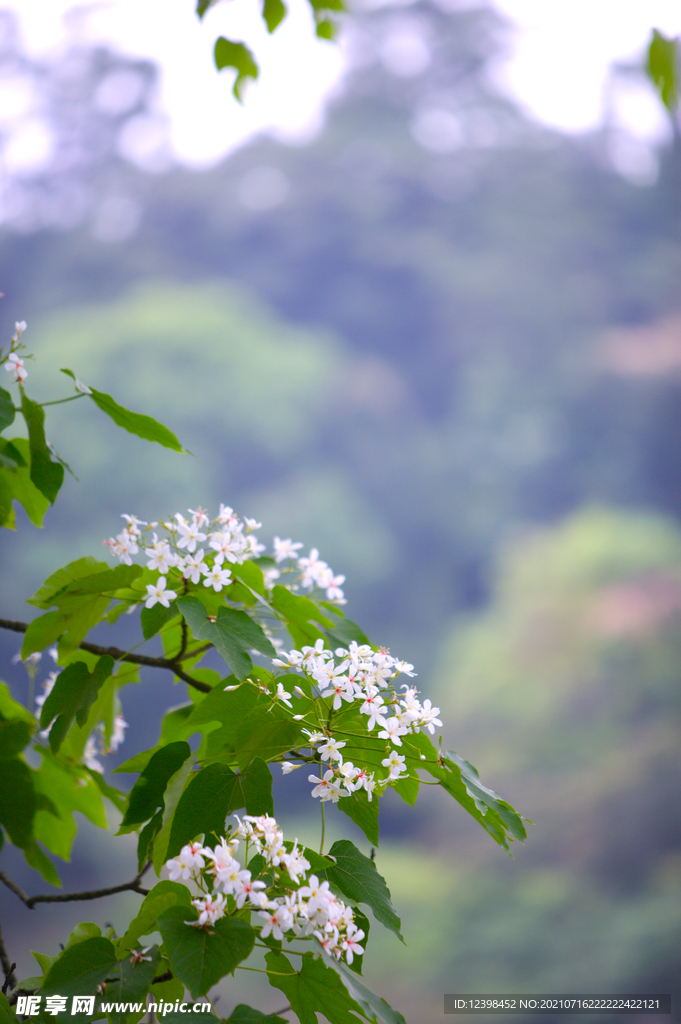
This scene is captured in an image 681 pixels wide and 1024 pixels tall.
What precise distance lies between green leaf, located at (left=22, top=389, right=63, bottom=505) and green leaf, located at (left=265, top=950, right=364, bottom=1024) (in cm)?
37

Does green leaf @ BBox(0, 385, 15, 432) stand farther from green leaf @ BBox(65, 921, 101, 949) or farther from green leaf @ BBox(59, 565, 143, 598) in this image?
green leaf @ BBox(65, 921, 101, 949)

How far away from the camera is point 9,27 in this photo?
310 centimetres

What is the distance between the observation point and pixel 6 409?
50 centimetres

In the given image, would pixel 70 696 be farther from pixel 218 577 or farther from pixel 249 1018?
pixel 249 1018

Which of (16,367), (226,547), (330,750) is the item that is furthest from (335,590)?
(16,367)

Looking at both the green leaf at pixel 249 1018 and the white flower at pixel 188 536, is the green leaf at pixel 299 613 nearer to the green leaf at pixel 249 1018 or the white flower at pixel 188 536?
the white flower at pixel 188 536

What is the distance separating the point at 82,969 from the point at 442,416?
2.83m

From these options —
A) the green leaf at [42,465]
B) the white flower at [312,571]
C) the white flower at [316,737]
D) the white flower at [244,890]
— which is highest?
the white flower at [312,571]

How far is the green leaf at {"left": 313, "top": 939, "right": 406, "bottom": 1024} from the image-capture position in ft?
1.38

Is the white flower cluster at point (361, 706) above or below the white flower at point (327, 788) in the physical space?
above

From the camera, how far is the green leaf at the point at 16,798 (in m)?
0.37

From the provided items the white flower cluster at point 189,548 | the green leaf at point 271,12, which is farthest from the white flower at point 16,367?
the green leaf at point 271,12

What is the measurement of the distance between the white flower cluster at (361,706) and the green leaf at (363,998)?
0.10 m

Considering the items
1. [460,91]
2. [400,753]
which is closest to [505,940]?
[400,753]
